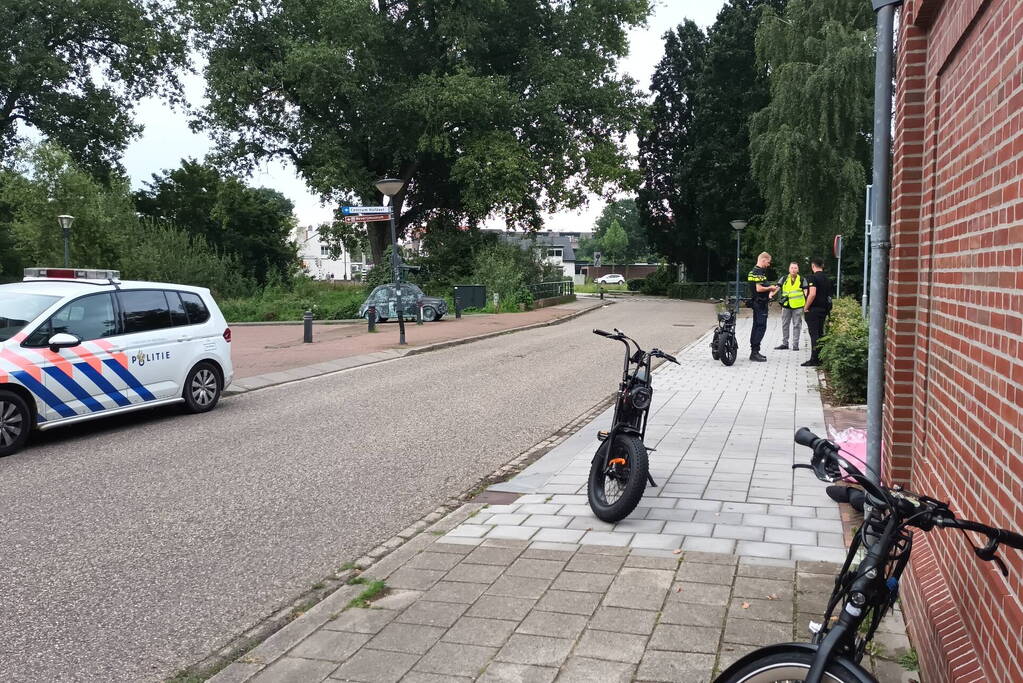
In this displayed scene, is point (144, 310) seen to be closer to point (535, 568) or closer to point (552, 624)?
point (535, 568)

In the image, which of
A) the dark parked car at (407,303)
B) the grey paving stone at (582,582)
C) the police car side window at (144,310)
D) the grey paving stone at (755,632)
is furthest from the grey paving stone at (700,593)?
the dark parked car at (407,303)

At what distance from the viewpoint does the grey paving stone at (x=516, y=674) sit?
11.3 feet

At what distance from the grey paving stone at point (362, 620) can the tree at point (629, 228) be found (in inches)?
3629

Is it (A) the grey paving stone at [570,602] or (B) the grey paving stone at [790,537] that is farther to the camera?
(B) the grey paving stone at [790,537]

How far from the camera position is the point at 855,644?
2223 millimetres

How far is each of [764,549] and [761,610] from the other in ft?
3.16

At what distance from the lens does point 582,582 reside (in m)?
4.55

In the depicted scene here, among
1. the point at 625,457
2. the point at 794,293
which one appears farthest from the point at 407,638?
the point at 794,293

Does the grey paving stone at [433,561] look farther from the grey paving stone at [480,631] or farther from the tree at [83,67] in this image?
the tree at [83,67]

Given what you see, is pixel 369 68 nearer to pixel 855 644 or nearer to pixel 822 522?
pixel 822 522

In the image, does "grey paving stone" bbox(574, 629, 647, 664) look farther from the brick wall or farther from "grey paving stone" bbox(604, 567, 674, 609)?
the brick wall

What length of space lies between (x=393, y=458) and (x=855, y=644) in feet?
20.1

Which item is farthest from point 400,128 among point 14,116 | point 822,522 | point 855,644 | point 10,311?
point 855,644

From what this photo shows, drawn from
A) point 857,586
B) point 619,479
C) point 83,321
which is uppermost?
point 83,321
